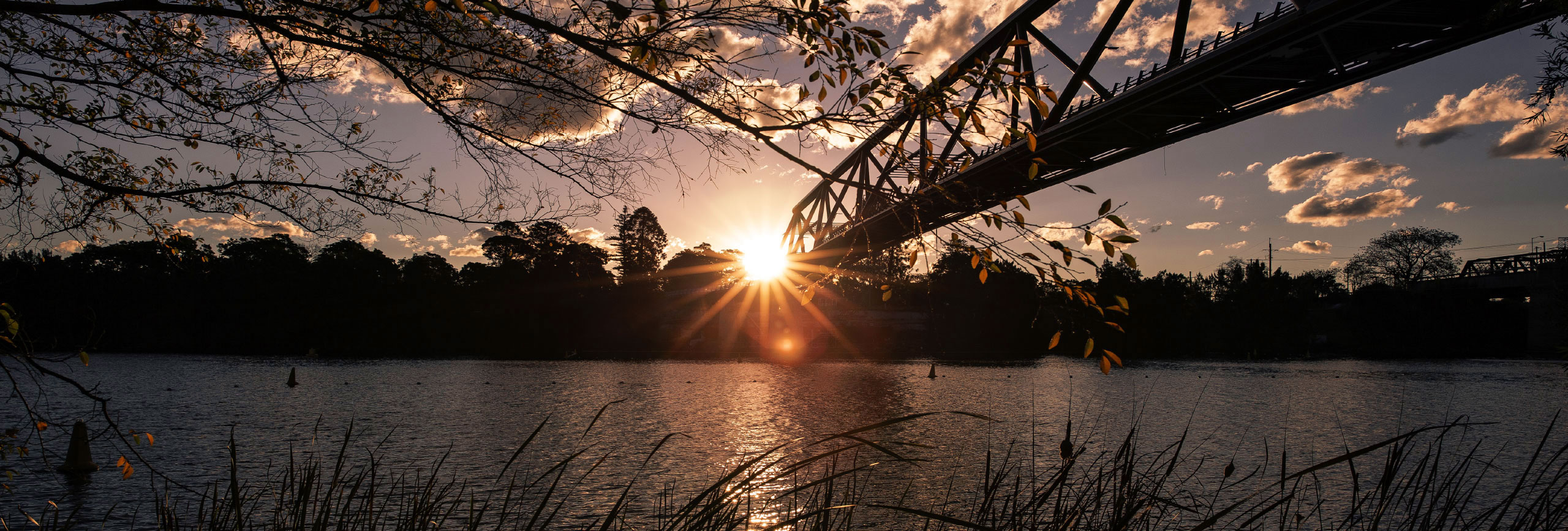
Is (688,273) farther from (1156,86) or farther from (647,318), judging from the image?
(1156,86)

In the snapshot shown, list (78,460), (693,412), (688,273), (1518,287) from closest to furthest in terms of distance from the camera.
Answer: (78,460) → (693,412) → (1518,287) → (688,273)

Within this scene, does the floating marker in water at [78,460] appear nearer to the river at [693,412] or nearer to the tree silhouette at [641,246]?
the river at [693,412]

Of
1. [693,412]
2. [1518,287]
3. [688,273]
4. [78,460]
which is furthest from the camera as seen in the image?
[688,273]

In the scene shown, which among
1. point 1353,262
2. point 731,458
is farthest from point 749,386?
point 1353,262

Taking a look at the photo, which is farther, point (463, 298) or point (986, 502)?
point (463, 298)

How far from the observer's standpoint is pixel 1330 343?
75.7 meters

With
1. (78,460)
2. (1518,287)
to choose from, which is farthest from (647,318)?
(1518,287)

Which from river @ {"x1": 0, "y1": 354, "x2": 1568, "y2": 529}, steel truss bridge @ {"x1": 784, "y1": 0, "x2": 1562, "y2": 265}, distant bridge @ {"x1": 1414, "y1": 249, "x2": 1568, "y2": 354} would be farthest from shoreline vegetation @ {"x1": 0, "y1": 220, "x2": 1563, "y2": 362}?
steel truss bridge @ {"x1": 784, "y1": 0, "x2": 1562, "y2": 265}

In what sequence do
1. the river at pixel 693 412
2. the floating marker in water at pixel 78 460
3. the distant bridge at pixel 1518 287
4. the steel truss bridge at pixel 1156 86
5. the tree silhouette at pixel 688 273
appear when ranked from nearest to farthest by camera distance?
the steel truss bridge at pixel 1156 86, the floating marker in water at pixel 78 460, the river at pixel 693 412, the distant bridge at pixel 1518 287, the tree silhouette at pixel 688 273

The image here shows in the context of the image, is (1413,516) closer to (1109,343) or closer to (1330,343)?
(1109,343)

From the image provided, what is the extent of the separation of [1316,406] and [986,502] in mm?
23120

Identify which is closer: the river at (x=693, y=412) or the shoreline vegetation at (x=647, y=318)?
the river at (x=693, y=412)

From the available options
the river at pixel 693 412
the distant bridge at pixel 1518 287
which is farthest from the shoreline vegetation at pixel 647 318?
the river at pixel 693 412

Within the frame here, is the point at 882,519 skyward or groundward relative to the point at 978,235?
groundward
